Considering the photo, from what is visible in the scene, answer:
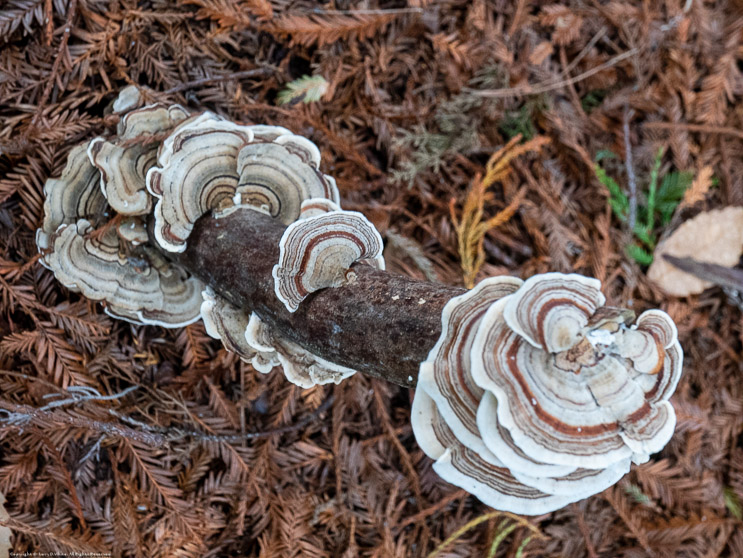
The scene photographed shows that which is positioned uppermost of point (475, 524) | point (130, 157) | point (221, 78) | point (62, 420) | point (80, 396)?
point (221, 78)

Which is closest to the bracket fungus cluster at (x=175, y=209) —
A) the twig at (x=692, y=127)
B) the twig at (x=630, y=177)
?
the twig at (x=630, y=177)

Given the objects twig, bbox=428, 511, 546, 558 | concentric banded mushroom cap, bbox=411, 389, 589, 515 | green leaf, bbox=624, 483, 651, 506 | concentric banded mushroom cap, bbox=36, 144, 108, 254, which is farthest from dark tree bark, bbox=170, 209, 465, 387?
green leaf, bbox=624, 483, 651, 506

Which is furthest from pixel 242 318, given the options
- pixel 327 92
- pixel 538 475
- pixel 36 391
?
pixel 327 92

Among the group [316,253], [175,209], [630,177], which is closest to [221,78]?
[175,209]

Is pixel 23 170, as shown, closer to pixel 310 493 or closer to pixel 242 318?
pixel 242 318

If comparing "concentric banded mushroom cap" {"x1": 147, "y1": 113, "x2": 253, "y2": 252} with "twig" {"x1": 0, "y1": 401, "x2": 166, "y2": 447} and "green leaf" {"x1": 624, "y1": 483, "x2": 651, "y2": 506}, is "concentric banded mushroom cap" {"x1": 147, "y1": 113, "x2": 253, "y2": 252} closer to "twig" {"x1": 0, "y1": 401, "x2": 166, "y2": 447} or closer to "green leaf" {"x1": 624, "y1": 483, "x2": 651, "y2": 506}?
"twig" {"x1": 0, "y1": 401, "x2": 166, "y2": 447}

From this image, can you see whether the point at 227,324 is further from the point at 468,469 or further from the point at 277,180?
the point at 468,469
